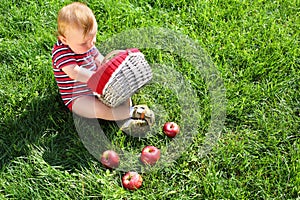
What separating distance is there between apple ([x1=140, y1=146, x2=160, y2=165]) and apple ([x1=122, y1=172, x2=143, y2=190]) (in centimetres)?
10

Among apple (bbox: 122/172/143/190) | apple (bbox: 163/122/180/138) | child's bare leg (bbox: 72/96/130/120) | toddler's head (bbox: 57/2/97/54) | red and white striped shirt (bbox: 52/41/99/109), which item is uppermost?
toddler's head (bbox: 57/2/97/54)

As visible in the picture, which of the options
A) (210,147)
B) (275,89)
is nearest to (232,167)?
(210,147)

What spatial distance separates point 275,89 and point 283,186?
28.8 inches

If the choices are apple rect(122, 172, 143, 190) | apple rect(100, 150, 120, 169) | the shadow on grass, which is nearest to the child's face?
the shadow on grass

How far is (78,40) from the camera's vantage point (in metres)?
2.67

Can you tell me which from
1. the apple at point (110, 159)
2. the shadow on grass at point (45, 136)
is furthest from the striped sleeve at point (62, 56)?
the apple at point (110, 159)

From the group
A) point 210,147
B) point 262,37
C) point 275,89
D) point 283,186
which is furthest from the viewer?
point 262,37

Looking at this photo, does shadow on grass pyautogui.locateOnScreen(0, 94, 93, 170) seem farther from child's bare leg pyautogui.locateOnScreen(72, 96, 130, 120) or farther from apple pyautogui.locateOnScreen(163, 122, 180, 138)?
apple pyautogui.locateOnScreen(163, 122, 180, 138)

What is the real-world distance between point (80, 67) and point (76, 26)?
0.28 m

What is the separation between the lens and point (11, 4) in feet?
11.9

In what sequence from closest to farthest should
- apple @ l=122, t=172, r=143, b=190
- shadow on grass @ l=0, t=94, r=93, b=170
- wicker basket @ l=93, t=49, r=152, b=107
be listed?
1. wicker basket @ l=93, t=49, r=152, b=107
2. apple @ l=122, t=172, r=143, b=190
3. shadow on grass @ l=0, t=94, r=93, b=170

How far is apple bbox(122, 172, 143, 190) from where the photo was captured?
8.80 ft

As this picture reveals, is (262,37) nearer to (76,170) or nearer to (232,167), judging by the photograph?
(232,167)

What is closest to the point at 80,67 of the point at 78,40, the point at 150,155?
the point at 78,40
